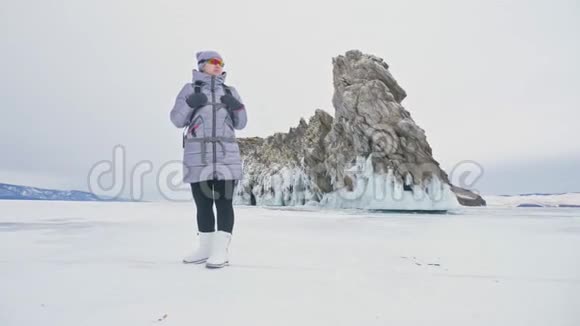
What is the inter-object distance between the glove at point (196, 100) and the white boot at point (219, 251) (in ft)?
3.85

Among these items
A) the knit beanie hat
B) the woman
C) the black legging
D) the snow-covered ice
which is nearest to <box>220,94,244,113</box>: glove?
the woman

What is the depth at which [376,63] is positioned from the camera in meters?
20.9

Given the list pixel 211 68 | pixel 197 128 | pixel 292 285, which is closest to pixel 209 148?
pixel 197 128

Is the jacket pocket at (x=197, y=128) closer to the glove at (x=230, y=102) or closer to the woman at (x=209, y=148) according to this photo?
the woman at (x=209, y=148)

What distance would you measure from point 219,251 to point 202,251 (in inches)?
10.7

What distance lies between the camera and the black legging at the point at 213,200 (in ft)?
9.75

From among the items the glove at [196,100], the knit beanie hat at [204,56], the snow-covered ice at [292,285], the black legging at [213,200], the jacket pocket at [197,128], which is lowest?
the snow-covered ice at [292,285]

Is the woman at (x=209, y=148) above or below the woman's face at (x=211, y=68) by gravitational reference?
below

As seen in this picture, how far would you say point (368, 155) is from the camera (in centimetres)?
1930

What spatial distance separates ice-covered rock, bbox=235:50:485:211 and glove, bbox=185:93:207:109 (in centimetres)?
1550

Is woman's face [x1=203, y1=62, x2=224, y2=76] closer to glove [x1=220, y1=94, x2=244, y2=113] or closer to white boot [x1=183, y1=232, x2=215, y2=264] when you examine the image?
glove [x1=220, y1=94, x2=244, y2=113]

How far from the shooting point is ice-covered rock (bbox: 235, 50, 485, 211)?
1717cm

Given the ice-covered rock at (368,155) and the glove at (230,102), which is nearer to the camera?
the glove at (230,102)

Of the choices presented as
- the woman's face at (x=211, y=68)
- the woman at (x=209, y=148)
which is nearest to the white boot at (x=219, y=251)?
the woman at (x=209, y=148)
